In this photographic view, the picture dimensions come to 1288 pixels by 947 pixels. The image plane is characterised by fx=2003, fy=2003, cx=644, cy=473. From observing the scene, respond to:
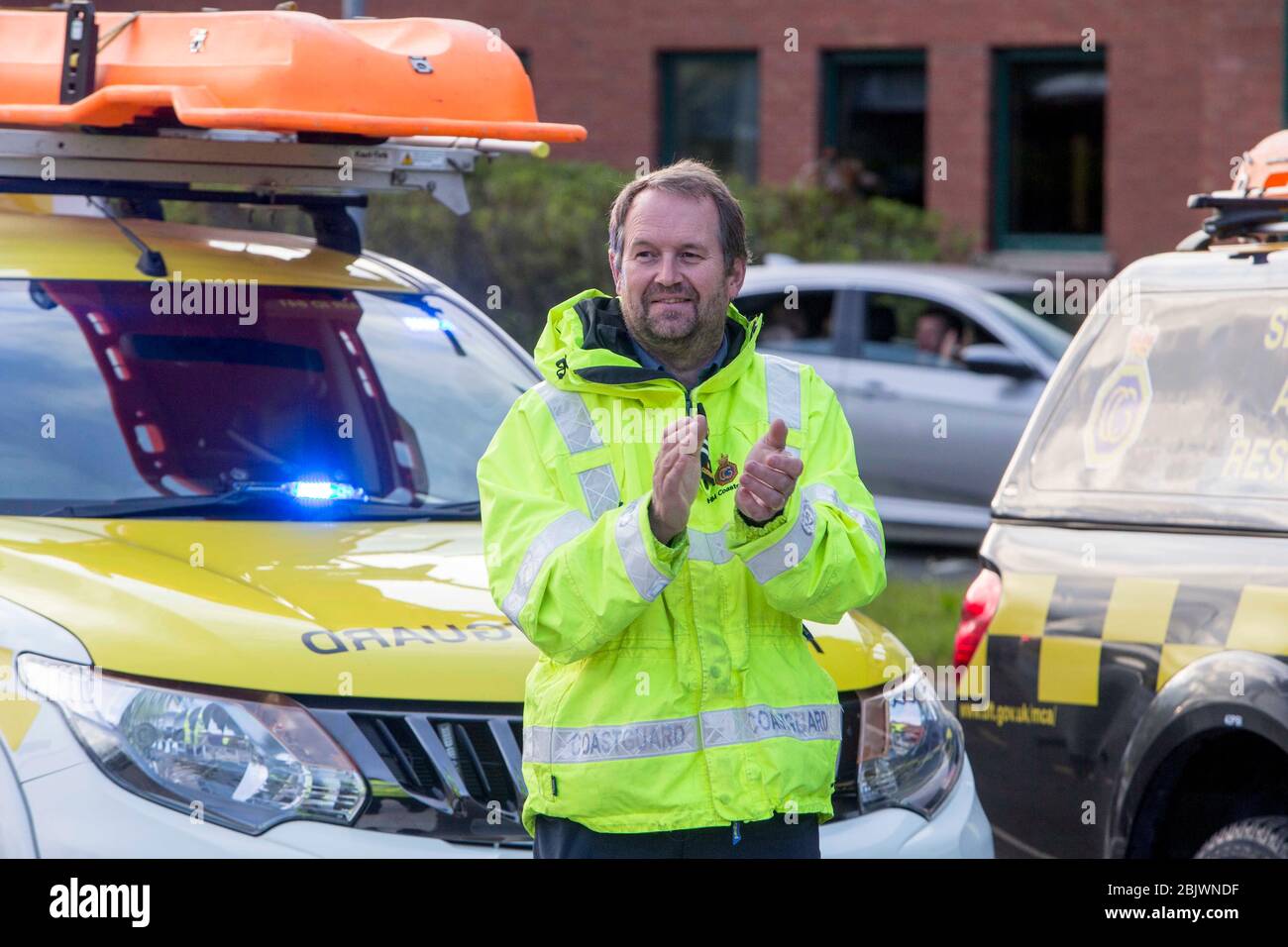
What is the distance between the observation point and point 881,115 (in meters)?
18.9

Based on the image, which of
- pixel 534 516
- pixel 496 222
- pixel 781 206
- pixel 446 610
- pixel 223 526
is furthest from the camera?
pixel 781 206

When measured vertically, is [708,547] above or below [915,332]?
above

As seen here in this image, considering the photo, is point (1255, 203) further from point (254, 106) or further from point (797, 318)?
point (797, 318)

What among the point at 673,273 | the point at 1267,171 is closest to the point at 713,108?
the point at 1267,171

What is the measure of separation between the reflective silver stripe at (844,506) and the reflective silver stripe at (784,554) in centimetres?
17

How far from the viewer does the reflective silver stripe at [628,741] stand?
3154mm

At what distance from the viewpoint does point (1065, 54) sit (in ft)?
58.7

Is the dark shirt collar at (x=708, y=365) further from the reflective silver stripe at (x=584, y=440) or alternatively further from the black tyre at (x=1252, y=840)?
the black tyre at (x=1252, y=840)

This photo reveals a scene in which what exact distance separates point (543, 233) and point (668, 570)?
11975mm

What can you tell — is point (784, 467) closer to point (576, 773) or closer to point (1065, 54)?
point (576, 773)

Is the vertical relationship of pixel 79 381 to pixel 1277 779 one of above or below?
above

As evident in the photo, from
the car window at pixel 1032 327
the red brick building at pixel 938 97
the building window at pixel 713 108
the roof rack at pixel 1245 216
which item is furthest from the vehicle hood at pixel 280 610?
the building window at pixel 713 108

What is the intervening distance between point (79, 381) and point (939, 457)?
7128 millimetres
